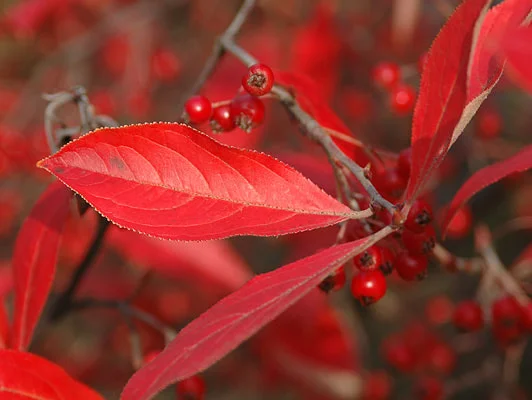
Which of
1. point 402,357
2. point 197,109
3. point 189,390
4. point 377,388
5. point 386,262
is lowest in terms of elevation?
point 377,388

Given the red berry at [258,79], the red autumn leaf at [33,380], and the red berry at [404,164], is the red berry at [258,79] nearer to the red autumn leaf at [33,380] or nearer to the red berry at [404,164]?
the red berry at [404,164]

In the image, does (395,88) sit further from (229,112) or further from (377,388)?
(377,388)

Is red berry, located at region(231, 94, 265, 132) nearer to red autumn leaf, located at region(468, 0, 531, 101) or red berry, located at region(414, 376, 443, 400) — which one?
red autumn leaf, located at region(468, 0, 531, 101)

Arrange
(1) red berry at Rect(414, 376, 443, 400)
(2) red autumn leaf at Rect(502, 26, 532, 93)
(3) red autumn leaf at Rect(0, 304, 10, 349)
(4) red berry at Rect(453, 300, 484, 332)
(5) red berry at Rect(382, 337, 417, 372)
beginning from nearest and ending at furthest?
1. (2) red autumn leaf at Rect(502, 26, 532, 93)
2. (3) red autumn leaf at Rect(0, 304, 10, 349)
3. (4) red berry at Rect(453, 300, 484, 332)
4. (1) red berry at Rect(414, 376, 443, 400)
5. (5) red berry at Rect(382, 337, 417, 372)

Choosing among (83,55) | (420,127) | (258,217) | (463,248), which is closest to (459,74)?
(420,127)

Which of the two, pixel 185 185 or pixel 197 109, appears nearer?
pixel 185 185

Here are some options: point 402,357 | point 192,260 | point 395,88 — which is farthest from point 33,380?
point 402,357

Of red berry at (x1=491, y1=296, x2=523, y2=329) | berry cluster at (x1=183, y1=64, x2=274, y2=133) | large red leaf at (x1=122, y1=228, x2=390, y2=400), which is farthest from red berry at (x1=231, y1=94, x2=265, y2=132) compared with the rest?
red berry at (x1=491, y1=296, x2=523, y2=329)
